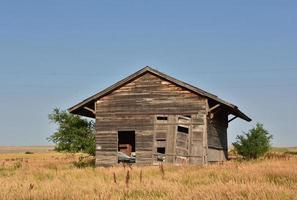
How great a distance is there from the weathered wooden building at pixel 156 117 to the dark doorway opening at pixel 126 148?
1.10 m

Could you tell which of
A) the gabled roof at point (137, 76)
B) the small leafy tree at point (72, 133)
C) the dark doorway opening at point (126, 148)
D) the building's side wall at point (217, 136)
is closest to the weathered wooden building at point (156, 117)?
the gabled roof at point (137, 76)

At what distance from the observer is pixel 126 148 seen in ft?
99.5

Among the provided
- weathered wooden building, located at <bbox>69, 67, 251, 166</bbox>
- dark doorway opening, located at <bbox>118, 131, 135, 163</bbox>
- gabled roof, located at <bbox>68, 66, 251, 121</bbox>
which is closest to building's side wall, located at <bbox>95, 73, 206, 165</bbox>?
weathered wooden building, located at <bbox>69, 67, 251, 166</bbox>

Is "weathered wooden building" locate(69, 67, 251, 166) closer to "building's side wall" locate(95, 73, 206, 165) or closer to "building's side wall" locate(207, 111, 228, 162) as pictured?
"building's side wall" locate(95, 73, 206, 165)

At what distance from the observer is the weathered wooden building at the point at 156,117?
25297 mm

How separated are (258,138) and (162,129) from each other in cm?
1461

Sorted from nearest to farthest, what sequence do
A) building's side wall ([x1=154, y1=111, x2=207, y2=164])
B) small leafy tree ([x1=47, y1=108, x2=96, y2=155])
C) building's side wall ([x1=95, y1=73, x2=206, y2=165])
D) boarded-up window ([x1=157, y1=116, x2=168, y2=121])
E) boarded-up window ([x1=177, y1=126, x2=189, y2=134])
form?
1. building's side wall ([x1=154, y1=111, x2=207, y2=164])
2. building's side wall ([x1=95, y1=73, x2=206, y2=165])
3. boarded-up window ([x1=177, y1=126, x2=189, y2=134])
4. boarded-up window ([x1=157, y1=116, x2=168, y2=121])
5. small leafy tree ([x1=47, y1=108, x2=96, y2=155])

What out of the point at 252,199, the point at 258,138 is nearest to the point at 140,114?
the point at 258,138

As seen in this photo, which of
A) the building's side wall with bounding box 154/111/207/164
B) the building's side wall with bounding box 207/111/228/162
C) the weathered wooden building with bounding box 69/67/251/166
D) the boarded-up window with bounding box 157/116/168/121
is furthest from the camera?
the building's side wall with bounding box 207/111/228/162

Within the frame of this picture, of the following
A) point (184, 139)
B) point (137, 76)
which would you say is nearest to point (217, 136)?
point (184, 139)

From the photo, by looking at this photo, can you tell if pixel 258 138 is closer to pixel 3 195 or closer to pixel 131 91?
pixel 131 91

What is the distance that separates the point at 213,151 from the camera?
28.4 metres

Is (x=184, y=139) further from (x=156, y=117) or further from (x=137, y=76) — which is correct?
(x=137, y=76)

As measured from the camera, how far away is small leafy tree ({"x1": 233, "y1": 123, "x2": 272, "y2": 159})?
3772 centimetres
